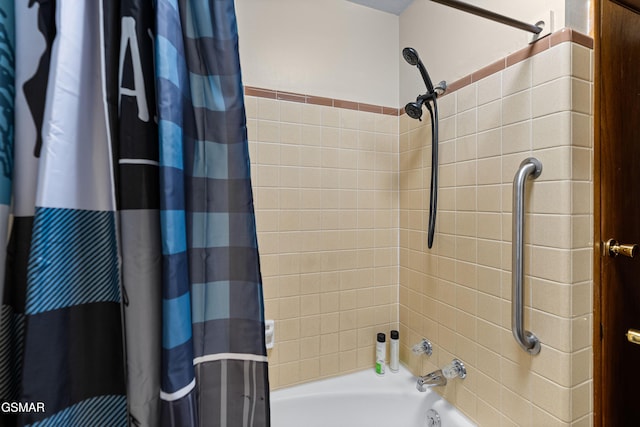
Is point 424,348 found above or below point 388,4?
below

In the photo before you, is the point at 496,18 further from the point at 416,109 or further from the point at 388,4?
the point at 388,4

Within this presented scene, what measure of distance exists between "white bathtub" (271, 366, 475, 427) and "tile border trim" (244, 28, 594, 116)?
138 cm

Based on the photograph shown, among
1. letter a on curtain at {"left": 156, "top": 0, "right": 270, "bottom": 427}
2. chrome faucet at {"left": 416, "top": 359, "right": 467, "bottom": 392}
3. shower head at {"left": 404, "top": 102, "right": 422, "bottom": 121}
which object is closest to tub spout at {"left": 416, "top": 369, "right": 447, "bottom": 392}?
chrome faucet at {"left": 416, "top": 359, "right": 467, "bottom": 392}

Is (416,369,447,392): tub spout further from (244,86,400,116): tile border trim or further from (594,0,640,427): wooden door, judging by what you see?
(244,86,400,116): tile border trim

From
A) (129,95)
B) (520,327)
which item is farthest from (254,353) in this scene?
(520,327)

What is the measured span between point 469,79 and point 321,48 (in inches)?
28.1

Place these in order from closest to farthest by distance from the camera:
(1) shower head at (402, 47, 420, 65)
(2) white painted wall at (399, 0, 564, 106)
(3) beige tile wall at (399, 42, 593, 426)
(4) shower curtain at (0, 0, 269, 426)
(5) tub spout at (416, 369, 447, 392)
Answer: (4) shower curtain at (0, 0, 269, 426) → (3) beige tile wall at (399, 42, 593, 426) → (2) white painted wall at (399, 0, 564, 106) → (1) shower head at (402, 47, 420, 65) → (5) tub spout at (416, 369, 447, 392)

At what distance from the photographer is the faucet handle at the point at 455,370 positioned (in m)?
1.19

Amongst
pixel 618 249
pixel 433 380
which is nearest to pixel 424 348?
pixel 433 380

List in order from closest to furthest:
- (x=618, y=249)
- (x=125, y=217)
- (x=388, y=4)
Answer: (x=125, y=217)
(x=618, y=249)
(x=388, y=4)

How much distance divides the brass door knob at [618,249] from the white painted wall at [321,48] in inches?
43.1

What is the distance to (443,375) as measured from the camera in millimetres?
1246

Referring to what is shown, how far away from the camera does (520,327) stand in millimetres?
911

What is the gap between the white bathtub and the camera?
1.31 meters
